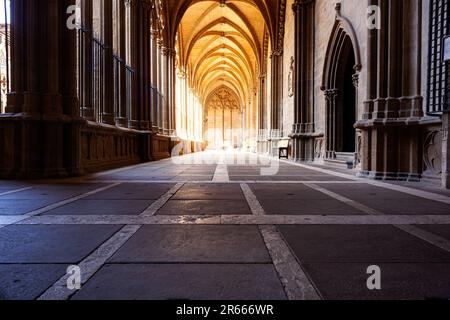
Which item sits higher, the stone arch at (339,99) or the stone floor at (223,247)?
the stone arch at (339,99)

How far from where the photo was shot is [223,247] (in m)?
2.42

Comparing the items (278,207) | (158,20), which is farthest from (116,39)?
(278,207)

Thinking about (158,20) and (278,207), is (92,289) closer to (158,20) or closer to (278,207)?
(278,207)

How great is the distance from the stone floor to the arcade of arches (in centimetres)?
295

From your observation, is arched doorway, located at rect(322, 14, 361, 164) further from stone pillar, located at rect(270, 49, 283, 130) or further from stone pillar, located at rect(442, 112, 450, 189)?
stone pillar, located at rect(270, 49, 283, 130)

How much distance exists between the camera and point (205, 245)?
8.11ft

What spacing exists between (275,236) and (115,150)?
9878 mm

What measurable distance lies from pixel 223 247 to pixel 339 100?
11834 mm

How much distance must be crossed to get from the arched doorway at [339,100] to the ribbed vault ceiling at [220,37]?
13.4m

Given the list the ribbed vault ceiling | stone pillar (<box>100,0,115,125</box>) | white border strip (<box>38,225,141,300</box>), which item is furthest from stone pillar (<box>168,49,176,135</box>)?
white border strip (<box>38,225,141,300</box>)

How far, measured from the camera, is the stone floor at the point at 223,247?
5.58 ft

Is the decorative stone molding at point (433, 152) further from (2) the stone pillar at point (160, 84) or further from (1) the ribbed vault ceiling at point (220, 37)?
(1) the ribbed vault ceiling at point (220, 37)

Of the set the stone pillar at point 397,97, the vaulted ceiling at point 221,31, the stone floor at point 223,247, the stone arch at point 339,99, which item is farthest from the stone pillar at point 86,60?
the vaulted ceiling at point 221,31

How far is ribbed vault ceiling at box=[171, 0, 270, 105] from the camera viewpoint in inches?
Result: 1183
